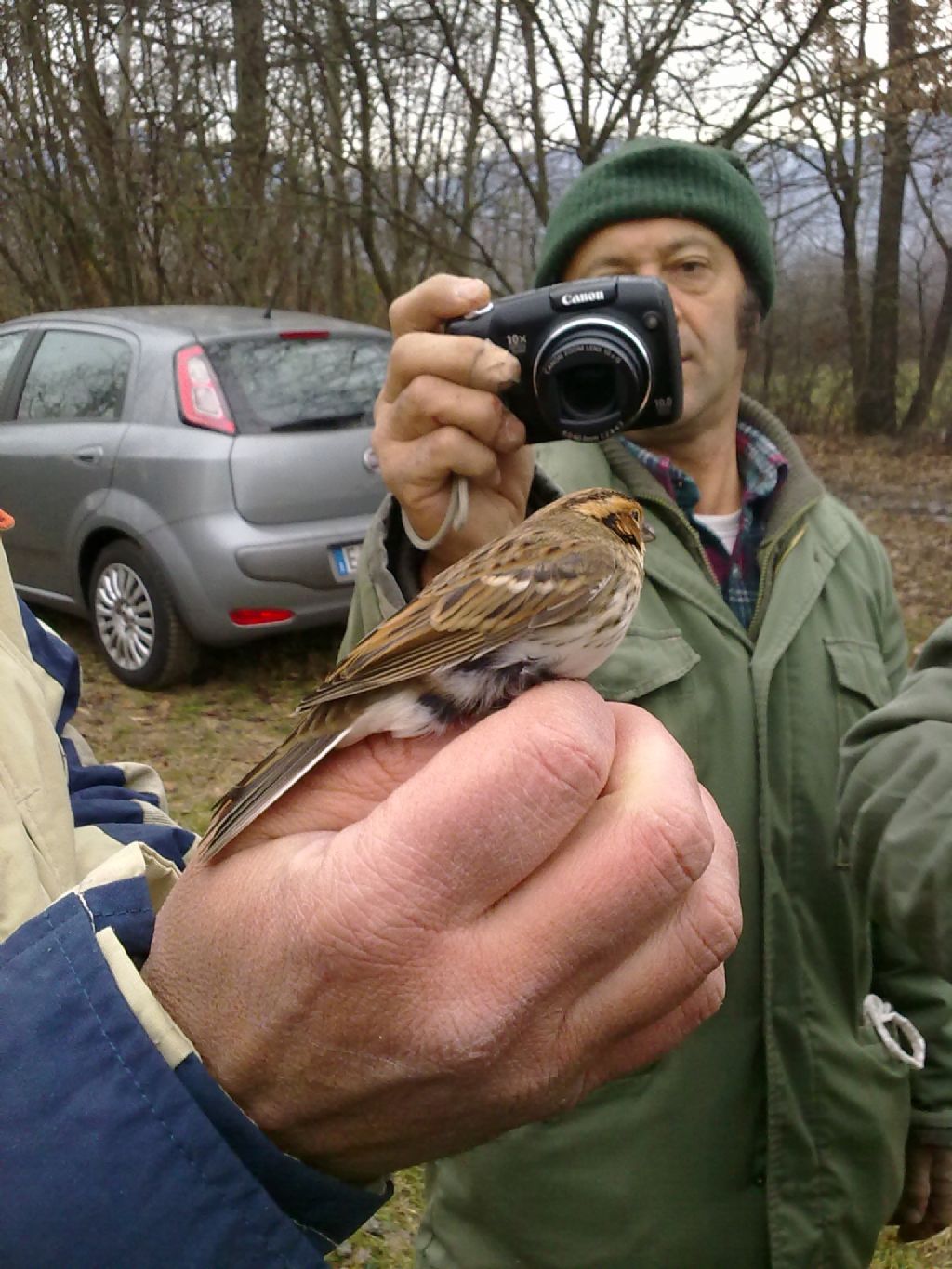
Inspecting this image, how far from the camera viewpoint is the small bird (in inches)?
61.9

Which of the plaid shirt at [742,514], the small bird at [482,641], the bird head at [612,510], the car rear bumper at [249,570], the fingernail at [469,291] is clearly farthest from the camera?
the car rear bumper at [249,570]

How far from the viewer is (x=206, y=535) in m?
6.73

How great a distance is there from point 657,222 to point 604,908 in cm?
235

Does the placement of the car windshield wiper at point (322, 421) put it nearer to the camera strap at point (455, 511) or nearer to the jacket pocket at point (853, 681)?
the camera strap at point (455, 511)

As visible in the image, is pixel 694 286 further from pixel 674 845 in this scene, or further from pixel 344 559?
pixel 344 559

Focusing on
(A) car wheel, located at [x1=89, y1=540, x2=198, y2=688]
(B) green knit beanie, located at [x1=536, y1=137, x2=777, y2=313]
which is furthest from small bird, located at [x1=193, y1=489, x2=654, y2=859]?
(A) car wheel, located at [x1=89, y1=540, x2=198, y2=688]

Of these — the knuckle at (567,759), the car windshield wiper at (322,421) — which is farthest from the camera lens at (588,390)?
the car windshield wiper at (322,421)

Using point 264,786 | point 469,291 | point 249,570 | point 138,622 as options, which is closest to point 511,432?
point 469,291

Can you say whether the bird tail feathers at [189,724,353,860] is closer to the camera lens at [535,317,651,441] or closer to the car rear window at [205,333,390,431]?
the camera lens at [535,317,651,441]

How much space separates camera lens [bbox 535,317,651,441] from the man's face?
480 millimetres

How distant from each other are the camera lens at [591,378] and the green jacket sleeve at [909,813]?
2.84 ft

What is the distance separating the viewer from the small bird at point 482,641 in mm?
1573

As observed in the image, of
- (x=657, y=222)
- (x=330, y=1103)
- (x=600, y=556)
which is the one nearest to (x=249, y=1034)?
(x=330, y=1103)

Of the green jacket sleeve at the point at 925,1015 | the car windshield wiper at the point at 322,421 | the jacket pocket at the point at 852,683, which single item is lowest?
the green jacket sleeve at the point at 925,1015
